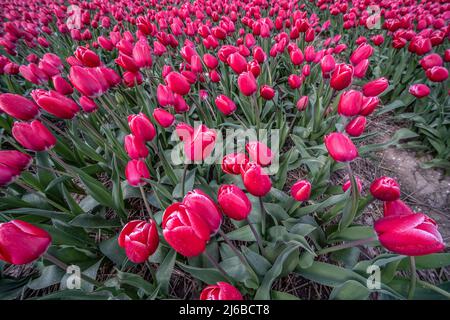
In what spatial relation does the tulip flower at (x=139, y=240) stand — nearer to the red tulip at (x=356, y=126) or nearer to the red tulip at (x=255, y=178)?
the red tulip at (x=255, y=178)

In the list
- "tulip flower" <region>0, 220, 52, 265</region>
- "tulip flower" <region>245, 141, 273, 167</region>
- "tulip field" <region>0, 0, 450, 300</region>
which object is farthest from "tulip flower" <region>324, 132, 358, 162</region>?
"tulip flower" <region>0, 220, 52, 265</region>

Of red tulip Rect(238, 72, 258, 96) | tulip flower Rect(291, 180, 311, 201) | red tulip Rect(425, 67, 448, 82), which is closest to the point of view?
tulip flower Rect(291, 180, 311, 201)

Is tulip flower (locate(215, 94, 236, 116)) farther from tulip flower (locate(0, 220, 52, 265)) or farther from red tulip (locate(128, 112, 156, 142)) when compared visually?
tulip flower (locate(0, 220, 52, 265))

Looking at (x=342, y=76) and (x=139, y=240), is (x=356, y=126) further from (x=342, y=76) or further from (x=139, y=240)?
(x=139, y=240)

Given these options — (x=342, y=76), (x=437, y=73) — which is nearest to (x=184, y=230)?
(x=342, y=76)

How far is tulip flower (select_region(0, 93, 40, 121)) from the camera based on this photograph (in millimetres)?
1154

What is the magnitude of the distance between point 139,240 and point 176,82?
35.6 inches

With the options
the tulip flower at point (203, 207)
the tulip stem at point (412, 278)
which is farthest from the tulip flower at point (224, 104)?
the tulip stem at point (412, 278)

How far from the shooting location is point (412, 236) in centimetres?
65

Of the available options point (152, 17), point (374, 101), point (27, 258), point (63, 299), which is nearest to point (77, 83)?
point (27, 258)

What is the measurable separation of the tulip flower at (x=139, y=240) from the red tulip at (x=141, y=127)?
45 cm

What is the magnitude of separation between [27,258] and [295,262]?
0.94 metres

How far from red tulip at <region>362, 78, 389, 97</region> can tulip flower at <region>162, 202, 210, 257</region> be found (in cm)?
131

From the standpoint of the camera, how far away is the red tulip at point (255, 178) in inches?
31.8
